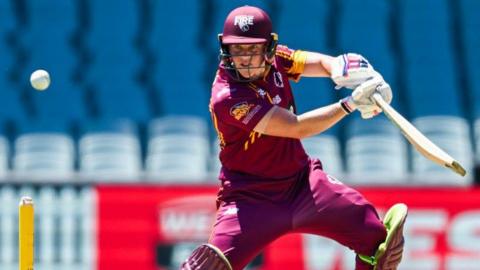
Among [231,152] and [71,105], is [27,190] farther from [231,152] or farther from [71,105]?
[231,152]

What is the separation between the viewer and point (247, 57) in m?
5.74

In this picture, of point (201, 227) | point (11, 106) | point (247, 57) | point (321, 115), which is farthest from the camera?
point (11, 106)

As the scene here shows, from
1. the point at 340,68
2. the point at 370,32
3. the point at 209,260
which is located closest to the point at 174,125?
→ the point at 370,32

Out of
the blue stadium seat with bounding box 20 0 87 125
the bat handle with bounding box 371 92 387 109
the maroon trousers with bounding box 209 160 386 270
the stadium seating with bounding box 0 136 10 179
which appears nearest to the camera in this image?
the bat handle with bounding box 371 92 387 109

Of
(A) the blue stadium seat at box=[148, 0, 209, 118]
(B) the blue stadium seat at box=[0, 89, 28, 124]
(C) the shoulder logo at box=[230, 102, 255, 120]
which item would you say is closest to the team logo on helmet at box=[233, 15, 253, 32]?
(C) the shoulder logo at box=[230, 102, 255, 120]

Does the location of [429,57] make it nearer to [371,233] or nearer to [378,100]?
[371,233]

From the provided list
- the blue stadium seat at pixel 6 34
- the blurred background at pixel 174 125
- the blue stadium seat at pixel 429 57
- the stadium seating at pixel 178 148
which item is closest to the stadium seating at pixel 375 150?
the blurred background at pixel 174 125

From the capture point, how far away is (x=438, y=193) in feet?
28.3

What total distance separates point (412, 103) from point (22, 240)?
5.09 meters

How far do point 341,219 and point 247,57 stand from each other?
2.90 feet

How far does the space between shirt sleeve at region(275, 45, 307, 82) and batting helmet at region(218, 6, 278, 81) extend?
260 mm

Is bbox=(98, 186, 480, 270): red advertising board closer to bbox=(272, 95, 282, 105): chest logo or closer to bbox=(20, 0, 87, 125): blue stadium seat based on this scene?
bbox=(20, 0, 87, 125): blue stadium seat

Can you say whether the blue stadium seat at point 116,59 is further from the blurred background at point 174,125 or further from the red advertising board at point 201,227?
the red advertising board at point 201,227

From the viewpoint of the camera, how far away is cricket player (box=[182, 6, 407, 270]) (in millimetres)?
5715
